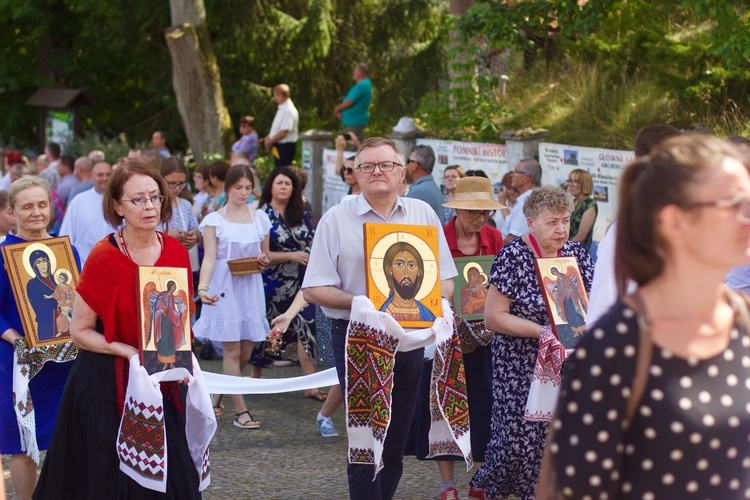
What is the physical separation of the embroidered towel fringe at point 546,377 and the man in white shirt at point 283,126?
44.8 ft

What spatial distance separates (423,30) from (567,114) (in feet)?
30.2

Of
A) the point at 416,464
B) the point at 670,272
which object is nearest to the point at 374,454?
the point at 416,464

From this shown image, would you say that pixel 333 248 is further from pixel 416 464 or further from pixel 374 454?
pixel 416 464

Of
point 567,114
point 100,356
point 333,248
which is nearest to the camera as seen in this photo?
point 100,356

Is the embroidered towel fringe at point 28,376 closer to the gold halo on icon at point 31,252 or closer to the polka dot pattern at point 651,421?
the gold halo on icon at point 31,252

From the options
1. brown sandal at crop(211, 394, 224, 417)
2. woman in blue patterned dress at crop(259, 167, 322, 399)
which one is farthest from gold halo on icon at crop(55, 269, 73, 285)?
woman in blue patterned dress at crop(259, 167, 322, 399)

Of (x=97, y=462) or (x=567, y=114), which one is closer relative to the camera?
(x=97, y=462)

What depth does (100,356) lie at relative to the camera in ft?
17.1

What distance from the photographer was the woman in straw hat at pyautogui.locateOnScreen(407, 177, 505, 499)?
6943 mm

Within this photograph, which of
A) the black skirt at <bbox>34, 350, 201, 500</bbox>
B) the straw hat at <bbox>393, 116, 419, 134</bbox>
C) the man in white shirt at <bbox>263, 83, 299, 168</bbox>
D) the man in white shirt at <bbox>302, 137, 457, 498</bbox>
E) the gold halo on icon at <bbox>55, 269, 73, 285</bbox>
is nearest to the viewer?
the black skirt at <bbox>34, 350, 201, 500</bbox>

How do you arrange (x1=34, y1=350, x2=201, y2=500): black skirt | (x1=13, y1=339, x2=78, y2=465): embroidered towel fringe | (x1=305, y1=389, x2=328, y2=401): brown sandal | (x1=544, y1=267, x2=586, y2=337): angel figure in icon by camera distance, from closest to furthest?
(x1=34, y1=350, x2=201, y2=500): black skirt, (x1=544, y1=267, x2=586, y2=337): angel figure in icon, (x1=13, y1=339, x2=78, y2=465): embroidered towel fringe, (x1=305, y1=389, x2=328, y2=401): brown sandal

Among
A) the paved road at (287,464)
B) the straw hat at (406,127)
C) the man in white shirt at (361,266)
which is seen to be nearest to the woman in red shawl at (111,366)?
the man in white shirt at (361,266)

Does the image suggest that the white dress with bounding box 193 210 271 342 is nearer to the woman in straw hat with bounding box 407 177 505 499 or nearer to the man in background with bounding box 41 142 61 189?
the woman in straw hat with bounding box 407 177 505 499

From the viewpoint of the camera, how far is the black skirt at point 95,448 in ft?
17.0
